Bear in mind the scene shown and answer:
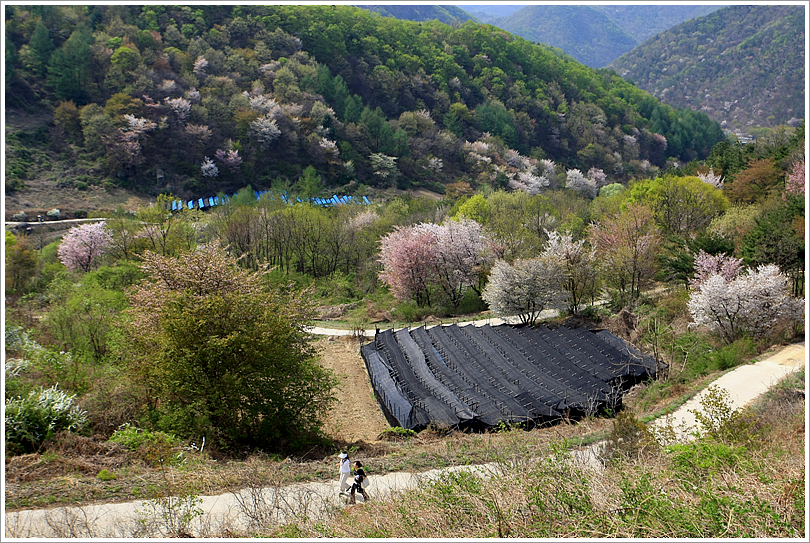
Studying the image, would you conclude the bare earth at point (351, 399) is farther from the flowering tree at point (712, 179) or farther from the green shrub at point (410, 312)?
the flowering tree at point (712, 179)

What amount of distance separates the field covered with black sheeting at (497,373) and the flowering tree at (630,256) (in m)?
4.23

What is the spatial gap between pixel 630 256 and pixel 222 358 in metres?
17.7

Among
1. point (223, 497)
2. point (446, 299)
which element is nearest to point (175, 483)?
point (223, 497)

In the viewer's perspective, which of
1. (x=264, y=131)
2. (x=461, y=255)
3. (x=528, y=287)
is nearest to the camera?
(x=528, y=287)

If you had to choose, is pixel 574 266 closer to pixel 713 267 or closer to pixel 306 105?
pixel 713 267

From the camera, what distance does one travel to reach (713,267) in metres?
18.0

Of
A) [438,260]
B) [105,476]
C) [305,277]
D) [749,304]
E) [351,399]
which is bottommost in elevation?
[305,277]

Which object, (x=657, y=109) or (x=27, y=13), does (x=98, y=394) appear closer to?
(x=27, y=13)

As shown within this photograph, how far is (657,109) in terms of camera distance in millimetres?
94875

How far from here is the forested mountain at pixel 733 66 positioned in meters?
119

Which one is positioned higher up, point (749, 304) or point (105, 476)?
point (749, 304)

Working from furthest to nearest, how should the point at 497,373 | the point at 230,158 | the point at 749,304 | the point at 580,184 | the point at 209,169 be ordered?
the point at 580,184 → the point at 230,158 → the point at 209,169 → the point at 497,373 → the point at 749,304

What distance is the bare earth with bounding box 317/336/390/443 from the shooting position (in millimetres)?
13639

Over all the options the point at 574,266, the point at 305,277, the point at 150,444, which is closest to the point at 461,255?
the point at 574,266
